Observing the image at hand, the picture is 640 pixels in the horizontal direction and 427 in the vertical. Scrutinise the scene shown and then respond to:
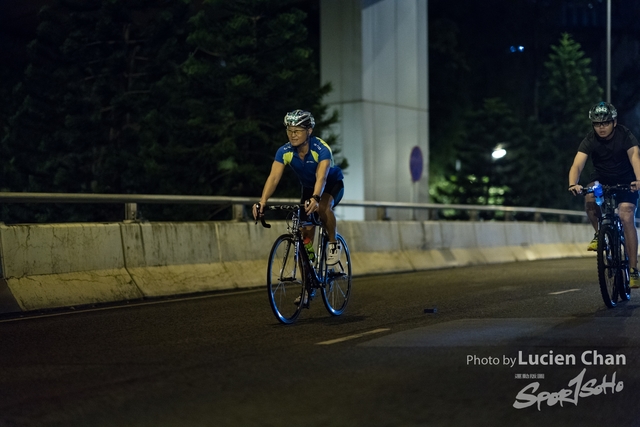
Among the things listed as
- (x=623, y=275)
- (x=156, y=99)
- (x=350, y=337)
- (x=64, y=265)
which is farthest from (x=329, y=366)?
(x=156, y=99)

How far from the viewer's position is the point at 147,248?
45.6ft

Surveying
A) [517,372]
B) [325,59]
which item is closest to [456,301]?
[517,372]

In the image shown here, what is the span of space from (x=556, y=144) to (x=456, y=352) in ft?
208

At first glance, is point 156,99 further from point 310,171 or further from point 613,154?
point 310,171

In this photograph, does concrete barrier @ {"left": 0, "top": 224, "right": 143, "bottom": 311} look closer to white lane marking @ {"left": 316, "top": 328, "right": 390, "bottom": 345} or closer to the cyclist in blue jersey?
the cyclist in blue jersey

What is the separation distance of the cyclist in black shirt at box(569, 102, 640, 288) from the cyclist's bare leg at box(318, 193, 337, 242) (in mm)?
2537

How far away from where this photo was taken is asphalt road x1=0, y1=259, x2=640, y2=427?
5973 mm

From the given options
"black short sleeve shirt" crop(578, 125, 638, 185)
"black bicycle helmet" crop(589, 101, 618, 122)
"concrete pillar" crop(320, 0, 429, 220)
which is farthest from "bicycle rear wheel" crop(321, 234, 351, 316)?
"concrete pillar" crop(320, 0, 429, 220)

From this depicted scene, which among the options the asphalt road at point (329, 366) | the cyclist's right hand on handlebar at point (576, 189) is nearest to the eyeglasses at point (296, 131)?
the asphalt road at point (329, 366)

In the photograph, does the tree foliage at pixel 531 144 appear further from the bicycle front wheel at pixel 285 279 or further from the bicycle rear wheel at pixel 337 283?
the bicycle front wheel at pixel 285 279

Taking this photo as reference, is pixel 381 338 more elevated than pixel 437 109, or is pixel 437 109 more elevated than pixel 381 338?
pixel 437 109

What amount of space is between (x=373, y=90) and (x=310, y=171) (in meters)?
18.8

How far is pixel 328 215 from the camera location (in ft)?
34.9

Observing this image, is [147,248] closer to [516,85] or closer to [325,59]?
[325,59]
